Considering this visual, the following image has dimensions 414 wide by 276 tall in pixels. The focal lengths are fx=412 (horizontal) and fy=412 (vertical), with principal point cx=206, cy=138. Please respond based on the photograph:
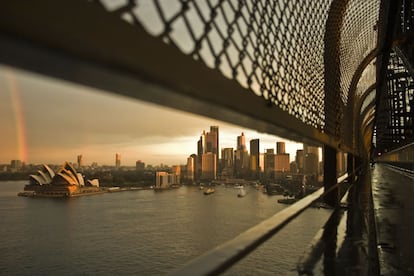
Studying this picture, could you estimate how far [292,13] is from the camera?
1.84 m

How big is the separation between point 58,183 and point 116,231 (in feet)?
65.1

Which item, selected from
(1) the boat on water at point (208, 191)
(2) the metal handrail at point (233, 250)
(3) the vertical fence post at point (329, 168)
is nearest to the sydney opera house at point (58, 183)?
(1) the boat on water at point (208, 191)

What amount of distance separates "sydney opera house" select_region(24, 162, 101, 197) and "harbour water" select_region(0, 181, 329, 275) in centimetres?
183

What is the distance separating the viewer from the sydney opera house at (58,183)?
54.4m

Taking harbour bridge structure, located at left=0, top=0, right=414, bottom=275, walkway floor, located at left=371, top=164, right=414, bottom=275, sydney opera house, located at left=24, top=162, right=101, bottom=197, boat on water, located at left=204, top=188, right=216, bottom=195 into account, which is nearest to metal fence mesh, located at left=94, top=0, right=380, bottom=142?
harbour bridge structure, located at left=0, top=0, right=414, bottom=275

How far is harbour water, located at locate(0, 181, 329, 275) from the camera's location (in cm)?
3419

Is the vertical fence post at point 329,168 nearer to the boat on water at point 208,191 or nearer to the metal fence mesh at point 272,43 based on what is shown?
the metal fence mesh at point 272,43

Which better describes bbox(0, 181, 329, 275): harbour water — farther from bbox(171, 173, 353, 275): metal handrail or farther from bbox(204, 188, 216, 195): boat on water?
bbox(171, 173, 353, 275): metal handrail

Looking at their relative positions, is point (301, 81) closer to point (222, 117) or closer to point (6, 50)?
point (222, 117)

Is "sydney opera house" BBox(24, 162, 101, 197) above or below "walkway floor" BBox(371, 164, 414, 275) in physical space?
below

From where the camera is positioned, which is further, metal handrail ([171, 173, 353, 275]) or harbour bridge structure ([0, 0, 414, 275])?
metal handrail ([171, 173, 353, 275])

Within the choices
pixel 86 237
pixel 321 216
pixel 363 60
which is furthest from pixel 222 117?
pixel 86 237

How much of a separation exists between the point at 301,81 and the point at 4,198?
74496 millimetres

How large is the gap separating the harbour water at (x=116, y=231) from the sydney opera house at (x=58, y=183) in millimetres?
1827
